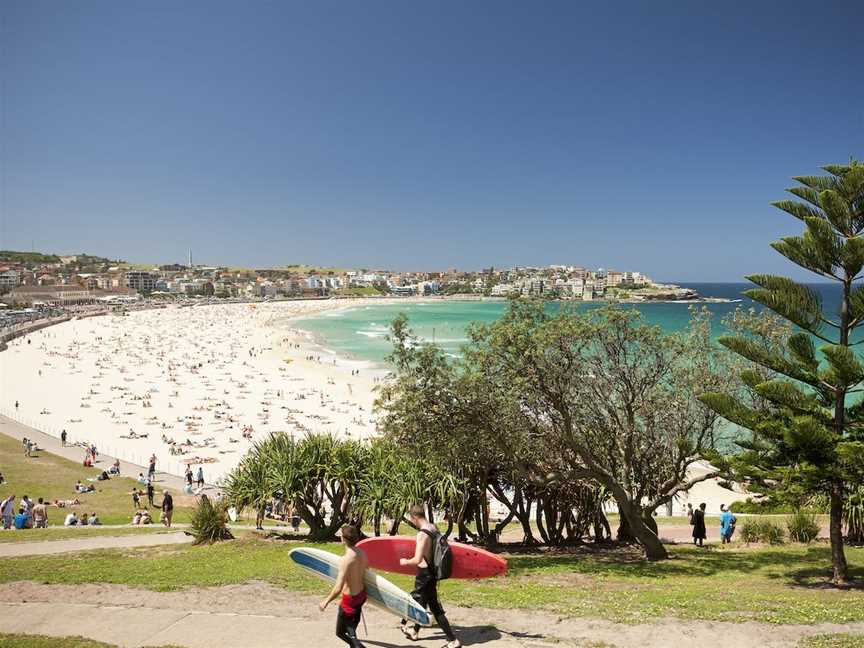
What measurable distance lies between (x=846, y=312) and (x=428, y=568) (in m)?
6.95

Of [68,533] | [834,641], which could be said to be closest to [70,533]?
[68,533]

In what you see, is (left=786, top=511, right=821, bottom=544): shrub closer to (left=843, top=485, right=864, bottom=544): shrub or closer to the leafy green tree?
(left=843, top=485, right=864, bottom=544): shrub

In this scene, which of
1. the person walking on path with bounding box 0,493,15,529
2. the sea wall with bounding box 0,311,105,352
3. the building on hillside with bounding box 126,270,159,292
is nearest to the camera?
the person walking on path with bounding box 0,493,15,529

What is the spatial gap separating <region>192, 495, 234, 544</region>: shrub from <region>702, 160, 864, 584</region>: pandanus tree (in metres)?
8.90

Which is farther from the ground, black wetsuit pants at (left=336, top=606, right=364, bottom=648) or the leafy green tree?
the leafy green tree

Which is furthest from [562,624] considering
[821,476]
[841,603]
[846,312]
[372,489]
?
[846,312]

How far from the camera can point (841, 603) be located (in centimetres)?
630

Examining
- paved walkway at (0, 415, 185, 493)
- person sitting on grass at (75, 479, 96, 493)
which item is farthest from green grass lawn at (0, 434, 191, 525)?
paved walkway at (0, 415, 185, 493)

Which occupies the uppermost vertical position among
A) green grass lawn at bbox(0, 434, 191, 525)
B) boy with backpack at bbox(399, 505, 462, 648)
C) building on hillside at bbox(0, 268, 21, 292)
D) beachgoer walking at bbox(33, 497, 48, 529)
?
building on hillside at bbox(0, 268, 21, 292)

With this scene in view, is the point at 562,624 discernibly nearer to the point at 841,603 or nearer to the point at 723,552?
the point at 841,603

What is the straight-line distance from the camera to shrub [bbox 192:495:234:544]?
10685 millimetres

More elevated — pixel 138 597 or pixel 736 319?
pixel 736 319

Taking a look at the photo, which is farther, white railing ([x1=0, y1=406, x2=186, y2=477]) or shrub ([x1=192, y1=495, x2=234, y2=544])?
white railing ([x1=0, y1=406, x2=186, y2=477])

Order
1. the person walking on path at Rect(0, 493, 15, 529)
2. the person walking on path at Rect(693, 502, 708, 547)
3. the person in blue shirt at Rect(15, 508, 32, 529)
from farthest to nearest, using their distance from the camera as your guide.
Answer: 1. the person walking on path at Rect(0, 493, 15, 529)
2. the person in blue shirt at Rect(15, 508, 32, 529)
3. the person walking on path at Rect(693, 502, 708, 547)
